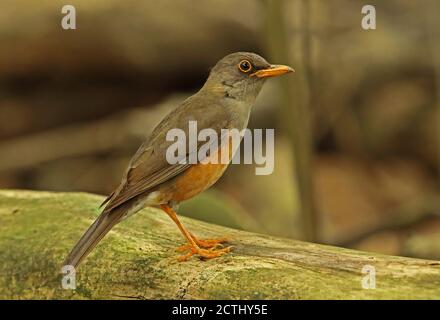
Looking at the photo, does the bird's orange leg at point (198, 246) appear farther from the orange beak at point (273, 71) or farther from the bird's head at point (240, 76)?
the orange beak at point (273, 71)

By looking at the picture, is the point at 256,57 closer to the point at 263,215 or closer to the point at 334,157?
the point at 263,215

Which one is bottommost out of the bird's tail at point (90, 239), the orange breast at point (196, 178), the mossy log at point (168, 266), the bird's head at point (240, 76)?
the mossy log at point (168, 266)

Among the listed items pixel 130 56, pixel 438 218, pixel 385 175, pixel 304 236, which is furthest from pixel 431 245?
pixel 130 56

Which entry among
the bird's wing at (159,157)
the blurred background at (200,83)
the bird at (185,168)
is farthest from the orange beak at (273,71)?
the blurred background at (200,83)

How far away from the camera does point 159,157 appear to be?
4969 mm

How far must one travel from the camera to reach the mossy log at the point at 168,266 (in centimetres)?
427

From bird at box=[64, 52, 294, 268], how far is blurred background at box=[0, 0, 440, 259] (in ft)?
13.2

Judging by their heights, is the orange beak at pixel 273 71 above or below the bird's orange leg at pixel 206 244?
above

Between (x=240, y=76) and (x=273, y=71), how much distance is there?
0.80 feet

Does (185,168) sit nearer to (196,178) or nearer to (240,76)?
(196,178)

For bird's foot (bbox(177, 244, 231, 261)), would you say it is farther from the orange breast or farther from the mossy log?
the orange breast

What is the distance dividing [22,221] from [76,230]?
0.38 metres

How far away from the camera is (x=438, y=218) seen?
9.39 metres

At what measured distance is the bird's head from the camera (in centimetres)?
548
